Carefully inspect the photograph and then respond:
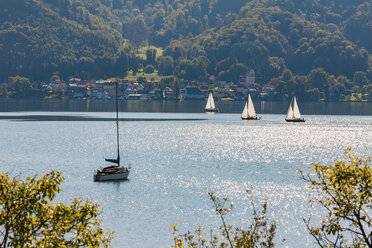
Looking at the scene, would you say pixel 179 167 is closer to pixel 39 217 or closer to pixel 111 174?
pixel 111 174

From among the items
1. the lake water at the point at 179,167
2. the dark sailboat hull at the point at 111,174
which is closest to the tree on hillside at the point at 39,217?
the lake water at the point at 179,167

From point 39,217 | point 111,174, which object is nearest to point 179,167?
point 111,174

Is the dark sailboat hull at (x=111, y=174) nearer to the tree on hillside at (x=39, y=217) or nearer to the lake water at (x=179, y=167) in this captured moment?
the lake water at (x=179, y=167)

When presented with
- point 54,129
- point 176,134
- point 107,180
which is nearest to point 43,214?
point 107,180

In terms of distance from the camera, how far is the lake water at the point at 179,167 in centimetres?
6900

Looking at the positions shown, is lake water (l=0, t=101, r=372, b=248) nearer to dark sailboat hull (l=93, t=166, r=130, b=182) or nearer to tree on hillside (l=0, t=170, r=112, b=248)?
dark sailboat hull (l=93, t=166, r=130, b=182)

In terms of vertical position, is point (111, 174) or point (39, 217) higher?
point (39, 217)

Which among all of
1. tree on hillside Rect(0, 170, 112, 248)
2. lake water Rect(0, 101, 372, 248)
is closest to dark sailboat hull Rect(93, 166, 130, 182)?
lake water Rect(0, 101, 372, 248)

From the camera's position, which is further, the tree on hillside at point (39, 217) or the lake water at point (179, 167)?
the lake water at point (179, 167)

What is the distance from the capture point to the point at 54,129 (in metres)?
192

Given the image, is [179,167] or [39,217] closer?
[39,217]

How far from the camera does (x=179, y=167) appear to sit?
11106cm

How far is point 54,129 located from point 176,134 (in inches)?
1616

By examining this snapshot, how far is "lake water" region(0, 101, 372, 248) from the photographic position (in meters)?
69.0
